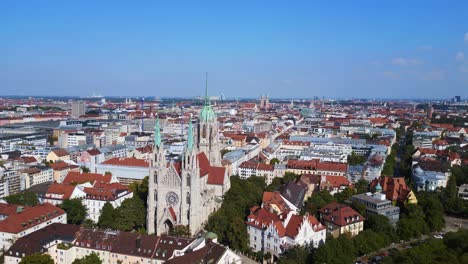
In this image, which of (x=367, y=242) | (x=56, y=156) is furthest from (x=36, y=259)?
(x=56, y=156)

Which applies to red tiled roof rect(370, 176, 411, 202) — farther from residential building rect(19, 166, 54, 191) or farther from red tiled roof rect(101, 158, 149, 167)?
residential building rect(19, 166, 54, 191)

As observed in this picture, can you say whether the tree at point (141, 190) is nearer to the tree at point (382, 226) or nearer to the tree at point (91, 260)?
the tree at point (91, 260)

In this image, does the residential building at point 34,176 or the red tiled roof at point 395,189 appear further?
A: the residential building at point 34,176

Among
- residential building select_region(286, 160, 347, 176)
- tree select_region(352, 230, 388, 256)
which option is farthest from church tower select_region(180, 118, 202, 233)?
residential building select_region(286, 160, 347, 176)

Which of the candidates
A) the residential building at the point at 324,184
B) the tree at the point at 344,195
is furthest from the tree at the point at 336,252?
the residential building at the point at 324,184

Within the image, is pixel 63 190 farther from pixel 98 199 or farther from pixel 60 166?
pixel 60 166

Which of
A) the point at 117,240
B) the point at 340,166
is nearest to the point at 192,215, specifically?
the point at 117,240

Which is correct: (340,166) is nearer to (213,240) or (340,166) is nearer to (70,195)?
(213,240)
